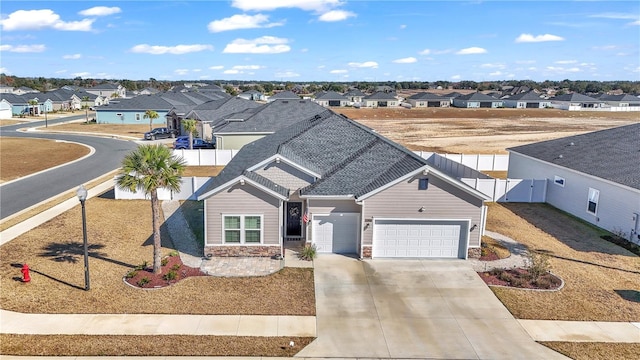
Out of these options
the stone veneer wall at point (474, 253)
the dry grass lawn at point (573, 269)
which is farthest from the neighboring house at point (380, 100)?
the stone veneer wall at point (474, 253)

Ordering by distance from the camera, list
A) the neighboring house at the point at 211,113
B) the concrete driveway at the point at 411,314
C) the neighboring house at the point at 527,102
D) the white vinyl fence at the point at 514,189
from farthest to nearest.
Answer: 1. the neighboring house at the point at 527,102
2. the neighboring house at the point at 211,113
3. the white vinyl fence at the point at 514,189
4. the concrete driveway at the point at 411,314

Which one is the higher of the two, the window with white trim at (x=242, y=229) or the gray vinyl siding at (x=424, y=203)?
the gray vinyl siding at (x=424, y=203)

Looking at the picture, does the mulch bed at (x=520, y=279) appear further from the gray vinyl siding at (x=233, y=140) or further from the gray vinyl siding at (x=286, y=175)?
the gray vinyl siding at (x=233, y=140)

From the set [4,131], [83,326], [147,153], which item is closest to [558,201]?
[147,153]

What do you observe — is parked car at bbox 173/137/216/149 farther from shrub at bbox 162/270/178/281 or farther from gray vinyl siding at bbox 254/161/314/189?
shrub at bbox 162/270/178/281

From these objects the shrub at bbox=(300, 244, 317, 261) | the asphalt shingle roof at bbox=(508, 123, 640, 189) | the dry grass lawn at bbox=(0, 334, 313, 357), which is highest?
the asphalt shingle roof at bbox=(508, 123, 640, 189)

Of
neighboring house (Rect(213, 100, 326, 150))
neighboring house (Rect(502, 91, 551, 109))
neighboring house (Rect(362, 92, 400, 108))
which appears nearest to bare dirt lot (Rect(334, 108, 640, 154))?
neighboring house (Rect(213, 100, 326, 150))
